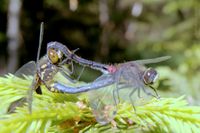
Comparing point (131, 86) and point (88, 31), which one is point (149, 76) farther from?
point (88, 31)

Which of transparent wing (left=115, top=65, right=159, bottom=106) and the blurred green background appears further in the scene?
the blurred green background

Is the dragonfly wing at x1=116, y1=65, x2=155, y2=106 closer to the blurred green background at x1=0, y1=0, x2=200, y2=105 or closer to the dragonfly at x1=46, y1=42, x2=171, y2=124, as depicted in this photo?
the dragonfly at x1=46, y1=42, x2=171, y2=124

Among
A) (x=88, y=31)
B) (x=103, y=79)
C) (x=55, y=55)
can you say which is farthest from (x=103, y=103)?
(x=88, y=31)

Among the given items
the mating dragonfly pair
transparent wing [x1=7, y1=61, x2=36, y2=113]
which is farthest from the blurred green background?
the mating dragonfly pair

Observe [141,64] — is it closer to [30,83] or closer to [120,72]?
[120,72]

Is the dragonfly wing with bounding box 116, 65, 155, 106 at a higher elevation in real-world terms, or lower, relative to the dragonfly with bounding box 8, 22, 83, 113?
lower

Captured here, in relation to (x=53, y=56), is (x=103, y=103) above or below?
below

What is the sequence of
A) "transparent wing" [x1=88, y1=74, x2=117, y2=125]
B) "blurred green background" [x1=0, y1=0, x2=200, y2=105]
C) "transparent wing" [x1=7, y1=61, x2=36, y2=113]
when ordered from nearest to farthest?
1. "transparent wing" [x1=88, y1=74, x2=117, y2=125]
2. "transparent wing" [x1=7, y1=61, x2=36, y2=113]
3. "blurred green background" [x1=0, y1=0, x2=200, y2=105]
